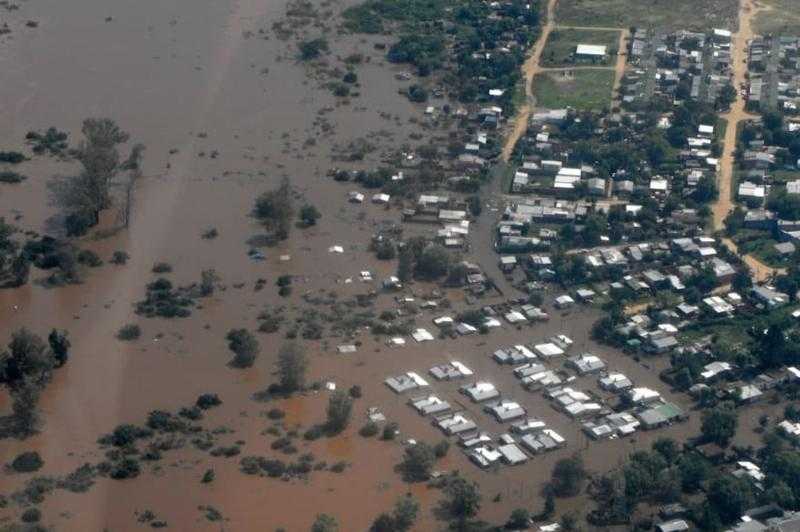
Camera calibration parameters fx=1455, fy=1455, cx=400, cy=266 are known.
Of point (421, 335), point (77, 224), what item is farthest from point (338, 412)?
point (77, 224)

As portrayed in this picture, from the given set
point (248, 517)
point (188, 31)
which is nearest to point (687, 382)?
point (248, 517)

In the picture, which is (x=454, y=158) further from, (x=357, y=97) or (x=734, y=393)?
(x=734, y=393)

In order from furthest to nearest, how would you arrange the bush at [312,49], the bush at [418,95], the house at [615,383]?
the bush at [312,49] < the bush at [418,95] < the house at [615,383]

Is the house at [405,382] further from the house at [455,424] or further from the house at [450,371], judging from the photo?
the house at [455,424]

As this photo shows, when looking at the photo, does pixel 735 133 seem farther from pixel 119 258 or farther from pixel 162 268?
pixel 119 258

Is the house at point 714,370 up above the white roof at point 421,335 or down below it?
below

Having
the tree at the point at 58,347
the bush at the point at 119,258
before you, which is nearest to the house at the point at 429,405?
the tree at the point at 58,347
